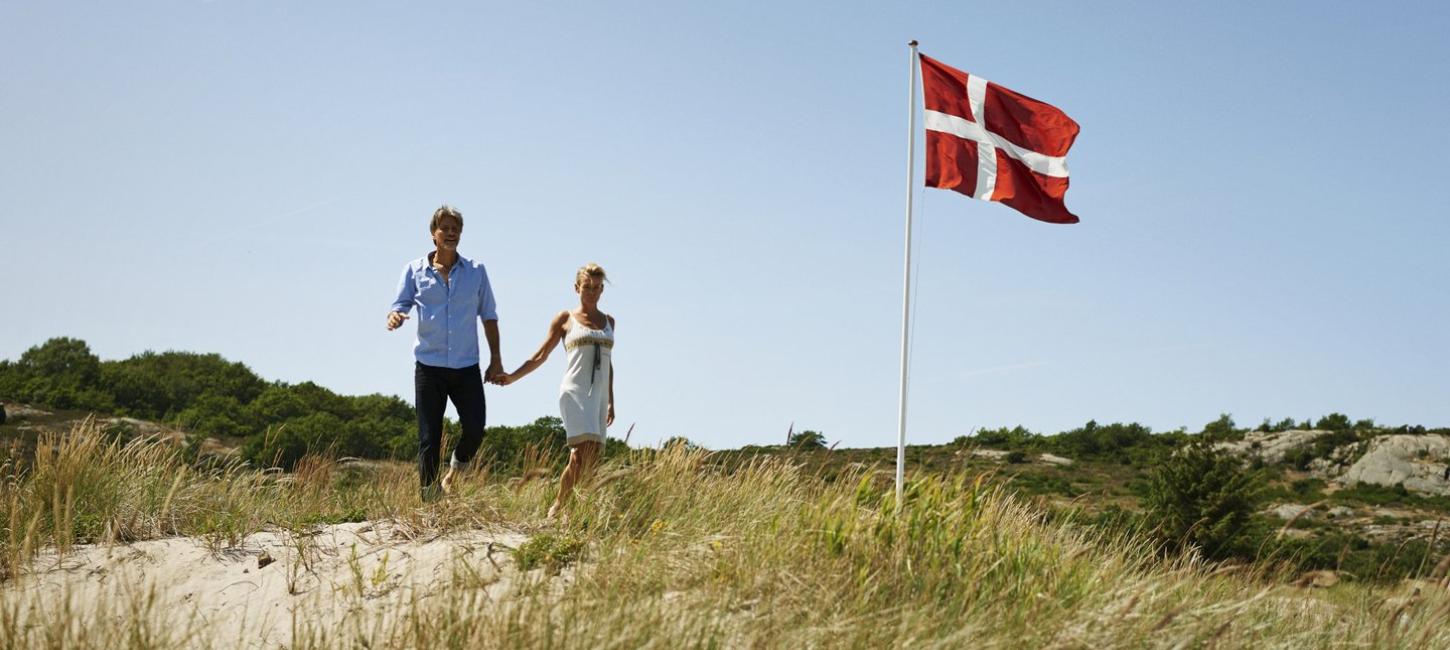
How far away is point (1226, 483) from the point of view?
1196 inches

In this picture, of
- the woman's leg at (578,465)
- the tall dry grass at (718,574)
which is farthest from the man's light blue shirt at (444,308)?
the woman's leg at (578,465)

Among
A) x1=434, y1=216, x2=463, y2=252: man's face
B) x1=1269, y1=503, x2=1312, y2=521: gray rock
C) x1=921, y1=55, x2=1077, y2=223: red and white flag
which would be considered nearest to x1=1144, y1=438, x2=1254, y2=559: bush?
x1=1269, y1=503, x2=1312, y2=521: gray rock

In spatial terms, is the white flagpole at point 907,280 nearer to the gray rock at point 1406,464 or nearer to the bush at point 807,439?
the bush at point 807,439

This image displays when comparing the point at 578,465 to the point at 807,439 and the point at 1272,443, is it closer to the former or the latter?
the point at 807,439

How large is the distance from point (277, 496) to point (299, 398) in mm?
30823

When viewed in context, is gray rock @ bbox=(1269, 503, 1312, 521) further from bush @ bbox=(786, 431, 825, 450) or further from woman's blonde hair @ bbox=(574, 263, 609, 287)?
woman's blonde hair @ bbox=(574, 263, 609, 287)

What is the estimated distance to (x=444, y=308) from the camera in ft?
26.2

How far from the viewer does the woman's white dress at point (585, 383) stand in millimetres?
7461

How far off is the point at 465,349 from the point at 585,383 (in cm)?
114

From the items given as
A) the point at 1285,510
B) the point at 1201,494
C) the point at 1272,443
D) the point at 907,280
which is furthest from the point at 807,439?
the point at 1272,443

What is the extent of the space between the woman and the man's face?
1.07 m

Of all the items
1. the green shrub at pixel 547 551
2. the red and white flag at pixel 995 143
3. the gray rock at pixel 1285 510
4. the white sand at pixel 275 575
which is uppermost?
the red and white flag at pixel 995 143

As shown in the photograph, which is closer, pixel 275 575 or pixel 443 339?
pixel 275 575

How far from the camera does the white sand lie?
19.6 ft
